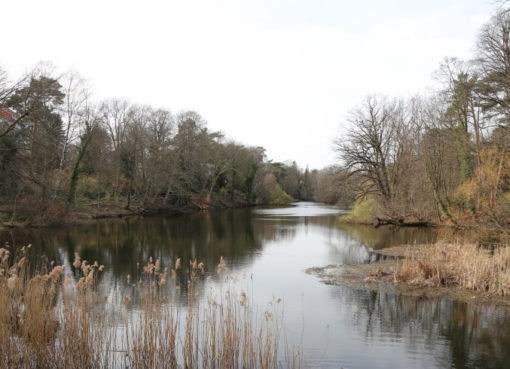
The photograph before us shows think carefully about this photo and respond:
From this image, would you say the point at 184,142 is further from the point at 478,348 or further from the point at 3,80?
the point at 478,348

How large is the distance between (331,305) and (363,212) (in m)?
28.6

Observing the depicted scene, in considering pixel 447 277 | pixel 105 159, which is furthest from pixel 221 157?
pixel 447 277

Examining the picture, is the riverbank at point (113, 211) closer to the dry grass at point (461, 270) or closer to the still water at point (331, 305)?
the still water at point (331, 305)

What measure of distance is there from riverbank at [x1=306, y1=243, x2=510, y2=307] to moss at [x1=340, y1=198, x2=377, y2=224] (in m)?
22.9

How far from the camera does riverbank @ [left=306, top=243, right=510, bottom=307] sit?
1205cm

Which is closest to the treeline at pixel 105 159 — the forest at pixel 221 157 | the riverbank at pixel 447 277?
the forest at pixel 221 157

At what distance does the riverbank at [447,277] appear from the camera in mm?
12055

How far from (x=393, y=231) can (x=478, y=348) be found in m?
23.9

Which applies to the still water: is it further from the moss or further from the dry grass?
the moss

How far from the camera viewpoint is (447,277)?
43.9ft

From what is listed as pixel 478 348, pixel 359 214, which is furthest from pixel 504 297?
pixel 359 214

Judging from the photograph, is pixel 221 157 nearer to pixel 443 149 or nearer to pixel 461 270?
pixel 443 149

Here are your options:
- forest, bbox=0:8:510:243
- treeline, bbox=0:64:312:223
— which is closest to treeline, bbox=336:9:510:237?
forest, bbox=0:8:510:243

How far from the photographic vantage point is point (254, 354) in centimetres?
618
